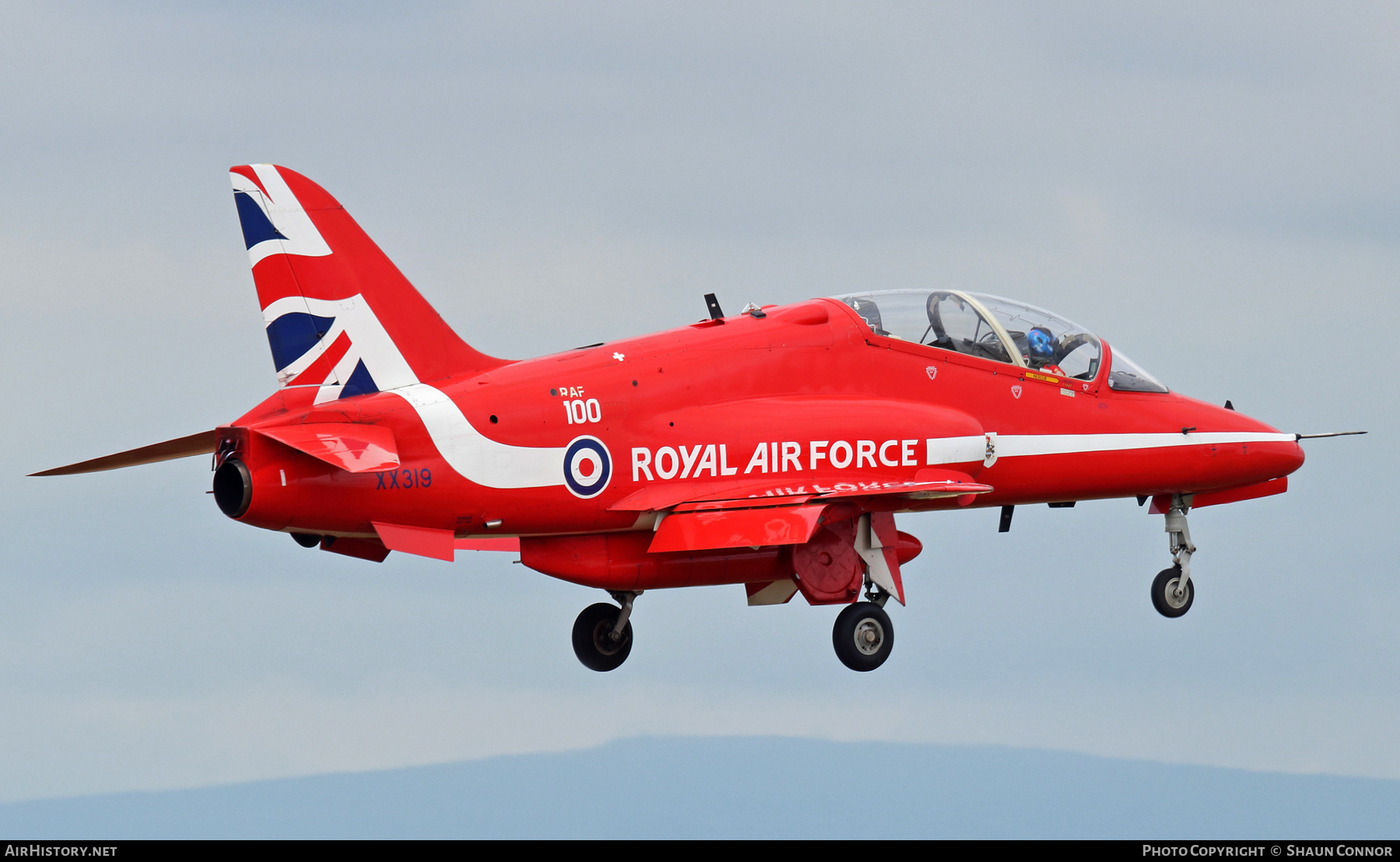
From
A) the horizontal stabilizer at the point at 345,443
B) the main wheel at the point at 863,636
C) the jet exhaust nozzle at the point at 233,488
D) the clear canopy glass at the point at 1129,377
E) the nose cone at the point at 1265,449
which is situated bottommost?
the main wheel at the point at 863,636

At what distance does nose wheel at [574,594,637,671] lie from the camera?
2439 cm

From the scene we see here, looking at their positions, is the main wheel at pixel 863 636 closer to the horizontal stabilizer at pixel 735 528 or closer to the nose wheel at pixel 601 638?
the horizontal stabilizer at pixel 735 528

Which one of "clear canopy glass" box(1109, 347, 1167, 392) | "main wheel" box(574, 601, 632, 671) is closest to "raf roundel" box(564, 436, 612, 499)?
"main wheel" box(574, 601, 632, 671)

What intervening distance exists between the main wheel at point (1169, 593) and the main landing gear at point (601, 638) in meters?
7.15

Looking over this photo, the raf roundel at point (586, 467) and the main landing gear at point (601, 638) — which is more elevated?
the raf roundel at point (586, 467)

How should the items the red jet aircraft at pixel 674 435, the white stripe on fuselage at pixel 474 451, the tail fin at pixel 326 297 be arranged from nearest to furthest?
the red jet aircraft at pixel 674 435, the white stripe on fuselage at pixel 474 451, the tail fin at pixel 326 297

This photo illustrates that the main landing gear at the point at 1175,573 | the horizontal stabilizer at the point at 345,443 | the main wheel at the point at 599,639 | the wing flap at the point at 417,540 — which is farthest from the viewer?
the main landing gear at the point at 1175,573

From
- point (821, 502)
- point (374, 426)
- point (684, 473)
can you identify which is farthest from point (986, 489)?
point (374, 426)

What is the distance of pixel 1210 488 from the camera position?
26250 mm

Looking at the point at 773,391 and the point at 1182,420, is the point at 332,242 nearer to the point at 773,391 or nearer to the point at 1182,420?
the point at 773,391

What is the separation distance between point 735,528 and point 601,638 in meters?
3.34

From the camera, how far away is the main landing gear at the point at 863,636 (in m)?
23.1

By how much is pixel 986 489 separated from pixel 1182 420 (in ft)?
14.1

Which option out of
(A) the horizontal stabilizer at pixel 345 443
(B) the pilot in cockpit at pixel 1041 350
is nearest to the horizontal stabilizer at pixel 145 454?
(A) the horizontal stabilizer at pixel 345 443
